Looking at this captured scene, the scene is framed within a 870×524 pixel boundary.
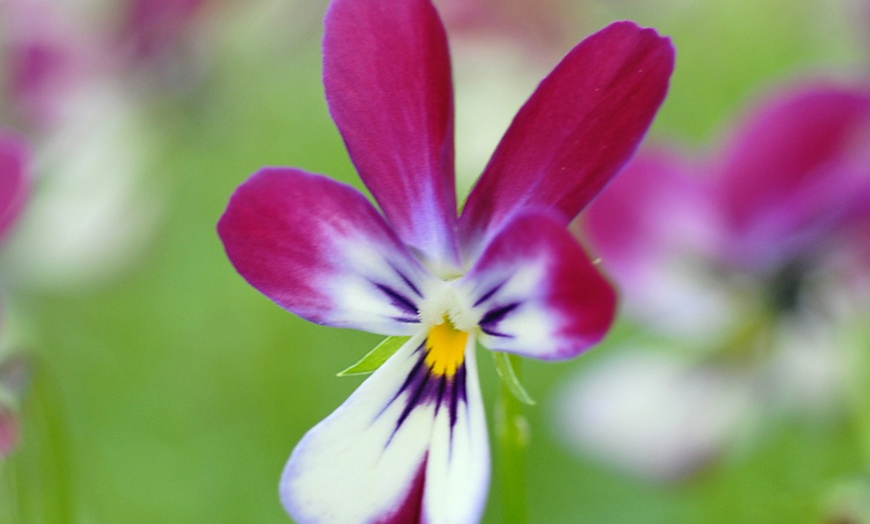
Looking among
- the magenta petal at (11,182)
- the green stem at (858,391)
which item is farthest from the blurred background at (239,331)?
the magenta petal at (11,182)

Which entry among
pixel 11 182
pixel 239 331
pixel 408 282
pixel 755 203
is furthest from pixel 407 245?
pixel 239 331

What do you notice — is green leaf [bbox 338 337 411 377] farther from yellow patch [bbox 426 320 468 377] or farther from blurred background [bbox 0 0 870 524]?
blurred background [bbox 0 0 870 524]

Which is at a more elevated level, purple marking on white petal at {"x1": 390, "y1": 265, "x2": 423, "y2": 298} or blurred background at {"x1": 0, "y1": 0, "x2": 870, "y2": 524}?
blurred background at {"x1": 0, "y1": 0, "x2": 870, "y2": 524}

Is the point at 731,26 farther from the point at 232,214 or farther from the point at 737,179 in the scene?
the point at 232,214

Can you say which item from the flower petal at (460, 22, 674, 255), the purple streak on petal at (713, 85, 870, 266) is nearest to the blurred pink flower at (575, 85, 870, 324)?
the purple streak on petal at (713, 85, 870, 266)

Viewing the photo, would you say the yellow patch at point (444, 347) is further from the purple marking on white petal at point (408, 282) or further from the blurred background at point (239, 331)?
the blurred background at point (239, 331)

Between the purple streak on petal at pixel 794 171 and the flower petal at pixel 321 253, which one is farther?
the purple streak on petal at pixel 794 171

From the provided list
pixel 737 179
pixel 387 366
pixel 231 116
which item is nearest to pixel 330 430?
pixel 387 366
